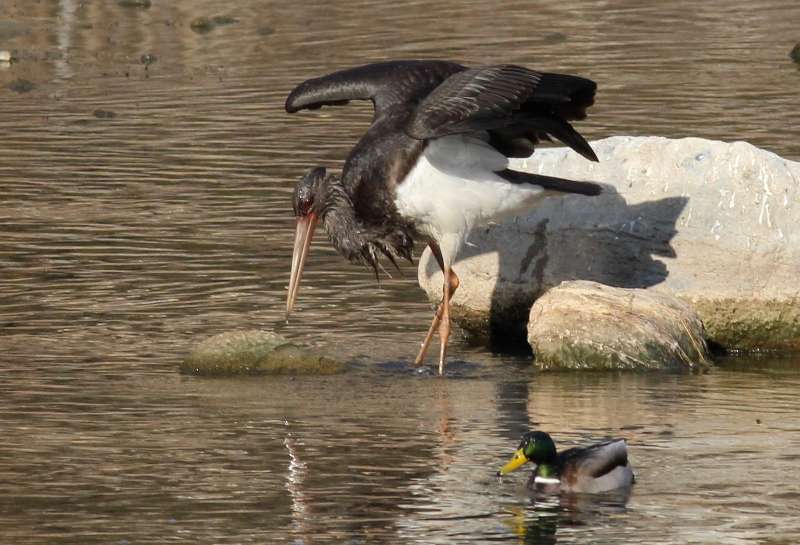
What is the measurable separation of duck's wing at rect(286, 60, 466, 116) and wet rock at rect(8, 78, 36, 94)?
12598mm

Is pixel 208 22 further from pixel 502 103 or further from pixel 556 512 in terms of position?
pixel 556 512

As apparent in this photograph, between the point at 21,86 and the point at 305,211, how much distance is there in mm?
13470

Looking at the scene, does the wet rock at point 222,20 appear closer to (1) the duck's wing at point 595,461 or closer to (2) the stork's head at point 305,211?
(2) the stork's head at point 305,211

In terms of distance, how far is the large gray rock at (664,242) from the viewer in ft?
39.4

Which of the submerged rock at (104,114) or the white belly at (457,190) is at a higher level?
the white belly at (457,190)

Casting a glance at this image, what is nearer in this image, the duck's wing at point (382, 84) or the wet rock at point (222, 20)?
the duck's wing at point (382, 84)

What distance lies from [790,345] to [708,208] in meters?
1.04

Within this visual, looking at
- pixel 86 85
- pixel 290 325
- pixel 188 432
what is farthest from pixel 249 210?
pixel 86 85

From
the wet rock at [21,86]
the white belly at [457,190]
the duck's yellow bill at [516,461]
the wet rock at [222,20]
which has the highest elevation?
the wet rock at [222,20]

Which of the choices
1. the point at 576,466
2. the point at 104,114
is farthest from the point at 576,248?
the point at 104,114

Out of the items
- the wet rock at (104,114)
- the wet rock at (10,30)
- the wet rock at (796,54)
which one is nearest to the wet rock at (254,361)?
the wet rock at (104,114)

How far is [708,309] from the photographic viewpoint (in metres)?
12.1

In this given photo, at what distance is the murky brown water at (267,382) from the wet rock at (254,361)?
0.21m

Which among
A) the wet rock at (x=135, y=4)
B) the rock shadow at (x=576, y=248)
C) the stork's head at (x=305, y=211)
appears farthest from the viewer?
the wet rock at (x=135, y=4)
